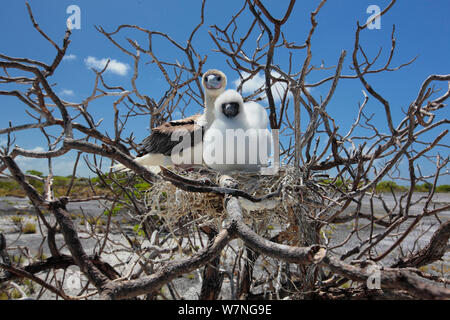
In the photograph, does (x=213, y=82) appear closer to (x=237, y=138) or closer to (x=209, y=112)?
(x=209, y=112)

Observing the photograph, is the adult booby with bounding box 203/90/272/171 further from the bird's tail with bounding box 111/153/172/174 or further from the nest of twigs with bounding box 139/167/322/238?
the bird's tail with bounding box 111/153/172/174

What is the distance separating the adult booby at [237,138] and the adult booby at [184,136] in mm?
324

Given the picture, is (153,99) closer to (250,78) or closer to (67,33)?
(250,78)

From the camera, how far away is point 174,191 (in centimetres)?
145

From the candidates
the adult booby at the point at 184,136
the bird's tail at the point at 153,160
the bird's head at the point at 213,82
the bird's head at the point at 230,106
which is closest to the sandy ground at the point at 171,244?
the bird's tail at the point at 153,160

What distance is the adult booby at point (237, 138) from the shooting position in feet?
5.30

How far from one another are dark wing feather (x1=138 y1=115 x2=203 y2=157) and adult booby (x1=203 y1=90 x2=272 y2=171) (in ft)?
1.28

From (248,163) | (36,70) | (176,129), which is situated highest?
(36,70)

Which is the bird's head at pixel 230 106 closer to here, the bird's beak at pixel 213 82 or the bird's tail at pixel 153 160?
the bird's beak at pixel 213 82

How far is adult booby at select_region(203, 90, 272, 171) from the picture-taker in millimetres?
1614

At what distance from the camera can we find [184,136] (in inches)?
79.9
